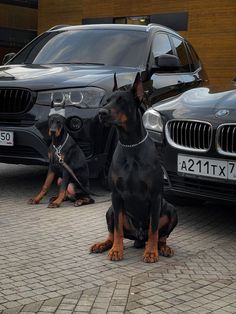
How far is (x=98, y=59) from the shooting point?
7.05 metres

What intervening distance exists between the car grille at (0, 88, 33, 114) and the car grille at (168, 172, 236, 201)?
6.11 ft

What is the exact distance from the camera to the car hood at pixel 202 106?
15.9 feet

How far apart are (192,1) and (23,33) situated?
39.3ft

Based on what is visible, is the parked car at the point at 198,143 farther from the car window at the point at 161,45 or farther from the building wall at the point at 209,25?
the building wall at the point at 209,25

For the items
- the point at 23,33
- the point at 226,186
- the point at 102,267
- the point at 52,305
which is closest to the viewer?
the point at 52,305

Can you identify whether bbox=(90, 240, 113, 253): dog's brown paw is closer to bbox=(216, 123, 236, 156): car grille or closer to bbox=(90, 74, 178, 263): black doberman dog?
bbox=(90, 74, 178, 263): black doberman dog

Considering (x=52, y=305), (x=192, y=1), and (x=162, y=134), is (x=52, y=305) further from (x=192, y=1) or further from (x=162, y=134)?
(x=192, y=1)

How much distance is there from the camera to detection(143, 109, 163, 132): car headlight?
531 cm

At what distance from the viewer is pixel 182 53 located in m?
8.45

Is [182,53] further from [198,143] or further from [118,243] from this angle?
[118,243]

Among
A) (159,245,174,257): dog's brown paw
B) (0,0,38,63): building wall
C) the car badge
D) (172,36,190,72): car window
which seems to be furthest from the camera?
(0,0,38,63): building wall

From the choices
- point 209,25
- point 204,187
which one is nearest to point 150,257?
point 204,187

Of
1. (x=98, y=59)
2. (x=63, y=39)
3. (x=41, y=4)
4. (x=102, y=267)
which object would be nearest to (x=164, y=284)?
(x=102, y=267)

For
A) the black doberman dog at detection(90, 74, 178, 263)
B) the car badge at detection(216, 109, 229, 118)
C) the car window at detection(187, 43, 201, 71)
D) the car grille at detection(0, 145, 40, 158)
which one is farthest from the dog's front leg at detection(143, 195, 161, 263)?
the car window at detection(187, 43, 201, 71)
